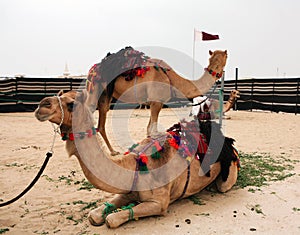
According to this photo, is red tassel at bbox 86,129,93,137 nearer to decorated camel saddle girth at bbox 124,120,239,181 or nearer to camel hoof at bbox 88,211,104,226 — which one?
decorated camel saddle girth at bbox 124,120,239,181

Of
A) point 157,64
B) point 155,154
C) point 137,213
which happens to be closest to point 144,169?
point 155,154

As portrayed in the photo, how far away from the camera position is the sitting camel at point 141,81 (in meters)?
4.43

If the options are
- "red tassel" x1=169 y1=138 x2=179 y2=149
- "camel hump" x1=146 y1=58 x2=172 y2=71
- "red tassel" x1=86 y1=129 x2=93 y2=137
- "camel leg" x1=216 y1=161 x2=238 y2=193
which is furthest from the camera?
"camel hump" x1=146 y1=58 x2=172 y2=71

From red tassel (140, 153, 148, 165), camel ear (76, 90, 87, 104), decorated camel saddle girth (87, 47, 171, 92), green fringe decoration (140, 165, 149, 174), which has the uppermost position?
decorated camel saddle girth (87, 47, 171, 92)

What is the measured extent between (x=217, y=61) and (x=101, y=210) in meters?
3.07

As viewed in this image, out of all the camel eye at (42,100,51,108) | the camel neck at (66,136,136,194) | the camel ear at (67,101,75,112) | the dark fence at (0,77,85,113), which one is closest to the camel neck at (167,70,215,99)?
the camel neck at (66,136,136,194)

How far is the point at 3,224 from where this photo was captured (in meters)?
2.58

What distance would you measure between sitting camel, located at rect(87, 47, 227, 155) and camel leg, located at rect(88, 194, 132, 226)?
6.50ft

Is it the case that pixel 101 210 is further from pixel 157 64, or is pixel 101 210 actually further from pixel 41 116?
pixel 157 64

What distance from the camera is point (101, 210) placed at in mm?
2576

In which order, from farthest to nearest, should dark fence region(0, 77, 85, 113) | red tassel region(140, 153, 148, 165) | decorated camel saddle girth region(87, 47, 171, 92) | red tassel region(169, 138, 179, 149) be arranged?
dark fence region(0, 77, 85, 113) → decorated camel saddle girth region(87, 47, 171, 92) → red tassel region(169, 138, 179, 149) → red tassel region(140, 153, 148, 165)

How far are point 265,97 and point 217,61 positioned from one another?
9999 mm

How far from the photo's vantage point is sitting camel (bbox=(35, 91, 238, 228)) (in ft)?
7.18

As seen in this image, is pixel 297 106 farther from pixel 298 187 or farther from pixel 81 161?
pixel 81 161
